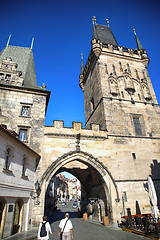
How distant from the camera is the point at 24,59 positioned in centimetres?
1722

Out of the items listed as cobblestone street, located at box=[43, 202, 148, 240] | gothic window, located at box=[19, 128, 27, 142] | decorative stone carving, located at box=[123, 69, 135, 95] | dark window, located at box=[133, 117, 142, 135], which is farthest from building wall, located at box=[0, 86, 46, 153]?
decorative stone carving, located at box=[123, 69, 135, 95]

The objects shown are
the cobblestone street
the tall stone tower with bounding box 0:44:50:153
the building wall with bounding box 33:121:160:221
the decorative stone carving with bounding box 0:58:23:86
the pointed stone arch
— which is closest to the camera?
the cobblestone street

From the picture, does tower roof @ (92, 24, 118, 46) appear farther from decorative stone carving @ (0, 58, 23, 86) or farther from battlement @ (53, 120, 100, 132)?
battlement @ (53, 120, 100, 132)

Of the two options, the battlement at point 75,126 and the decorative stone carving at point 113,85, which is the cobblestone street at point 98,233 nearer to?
the battlement at point 75,126

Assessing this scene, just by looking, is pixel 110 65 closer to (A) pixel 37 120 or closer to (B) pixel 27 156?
(A) pixel 37 120

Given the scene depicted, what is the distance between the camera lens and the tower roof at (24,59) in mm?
15352

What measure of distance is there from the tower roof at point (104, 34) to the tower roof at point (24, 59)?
934cm

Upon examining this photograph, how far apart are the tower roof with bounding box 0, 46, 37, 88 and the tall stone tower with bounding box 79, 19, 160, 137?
6.89 m

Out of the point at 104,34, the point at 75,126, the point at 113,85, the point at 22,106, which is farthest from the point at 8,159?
the point at 104,34

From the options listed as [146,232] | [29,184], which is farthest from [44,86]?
[146,232]

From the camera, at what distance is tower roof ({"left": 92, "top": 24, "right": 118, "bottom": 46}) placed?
73.0ft

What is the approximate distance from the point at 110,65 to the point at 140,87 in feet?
13.7

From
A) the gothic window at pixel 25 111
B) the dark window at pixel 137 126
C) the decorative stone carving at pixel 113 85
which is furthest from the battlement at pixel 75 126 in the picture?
the decorative stone carving at pixel 113 85

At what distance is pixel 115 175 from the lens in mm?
11758
